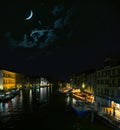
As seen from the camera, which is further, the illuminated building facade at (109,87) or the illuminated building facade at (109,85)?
the illuminated building facade at (109,85)

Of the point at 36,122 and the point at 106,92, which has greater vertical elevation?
the point at 106,92

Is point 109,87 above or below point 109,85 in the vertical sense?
below

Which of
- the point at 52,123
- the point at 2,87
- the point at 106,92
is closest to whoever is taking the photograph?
the point at 52,123

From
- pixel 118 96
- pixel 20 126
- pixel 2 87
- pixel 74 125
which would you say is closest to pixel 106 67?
pixel 118 96

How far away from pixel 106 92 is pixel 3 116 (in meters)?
31.7

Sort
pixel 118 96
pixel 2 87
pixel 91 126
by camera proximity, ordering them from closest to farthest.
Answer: pixel 91 126 → pixel 118 96 → pixel 2 87

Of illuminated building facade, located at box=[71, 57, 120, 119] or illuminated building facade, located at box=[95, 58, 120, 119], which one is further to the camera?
illuminated building facade, located at box=[95, 58, 120, 119]

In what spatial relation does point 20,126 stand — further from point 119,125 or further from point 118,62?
point 118,62

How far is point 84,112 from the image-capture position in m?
63.6

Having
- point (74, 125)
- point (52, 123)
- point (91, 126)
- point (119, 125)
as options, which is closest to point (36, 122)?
point (52, 123)

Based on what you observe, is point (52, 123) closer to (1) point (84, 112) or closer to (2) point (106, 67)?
(1) point (84, 112)

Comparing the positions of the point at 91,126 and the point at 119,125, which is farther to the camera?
the point at 91,126

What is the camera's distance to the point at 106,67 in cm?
7225

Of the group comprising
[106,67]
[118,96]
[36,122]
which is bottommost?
[36,122]
